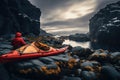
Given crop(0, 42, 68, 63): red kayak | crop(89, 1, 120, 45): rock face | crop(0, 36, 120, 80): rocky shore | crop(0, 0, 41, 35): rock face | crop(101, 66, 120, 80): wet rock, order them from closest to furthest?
crop(0, 36, 120, 80): rocky shore < crop(0, 42, 68, 63): red kayak < crop(101, 66, 120, 80): wet rock < crop(0, 0, 41, 35): rock face < crop(89, 1, 120, 45): rock face

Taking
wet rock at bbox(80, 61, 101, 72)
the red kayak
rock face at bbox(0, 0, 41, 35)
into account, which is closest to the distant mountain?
rock face at bbox(0, 0, 41, 35)

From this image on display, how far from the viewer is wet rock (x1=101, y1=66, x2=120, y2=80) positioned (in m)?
16.9

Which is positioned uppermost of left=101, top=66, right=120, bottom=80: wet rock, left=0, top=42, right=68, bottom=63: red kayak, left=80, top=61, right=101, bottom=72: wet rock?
left=0, top=42, right=68, bottom=63: red kayak

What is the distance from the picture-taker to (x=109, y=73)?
56.2 feet

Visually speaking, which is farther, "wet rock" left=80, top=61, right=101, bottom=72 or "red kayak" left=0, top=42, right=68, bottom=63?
"wet rock" left=80, top=61, right=101, bottom=72

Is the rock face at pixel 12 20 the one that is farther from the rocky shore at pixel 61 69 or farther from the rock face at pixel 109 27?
the rocky shore at pixel 61 69

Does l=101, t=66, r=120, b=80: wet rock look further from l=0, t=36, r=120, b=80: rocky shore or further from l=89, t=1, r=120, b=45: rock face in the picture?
l=89, t=1, r=120, b=45: rock face

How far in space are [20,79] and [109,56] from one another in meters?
10.3

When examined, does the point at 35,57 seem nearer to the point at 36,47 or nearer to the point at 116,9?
the point at 36,47

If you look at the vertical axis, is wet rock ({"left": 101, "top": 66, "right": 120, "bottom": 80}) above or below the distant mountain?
below

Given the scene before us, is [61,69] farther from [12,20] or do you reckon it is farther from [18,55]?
[12,20]

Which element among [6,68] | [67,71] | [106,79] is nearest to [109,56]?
[106,79]

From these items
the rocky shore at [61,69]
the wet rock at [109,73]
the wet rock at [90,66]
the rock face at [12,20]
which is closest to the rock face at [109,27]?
the rock face at [12,20]

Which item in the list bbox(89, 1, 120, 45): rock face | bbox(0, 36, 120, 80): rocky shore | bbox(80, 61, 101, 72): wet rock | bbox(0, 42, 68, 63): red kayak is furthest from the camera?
bbox(89, 1, 120, 45): rock face
